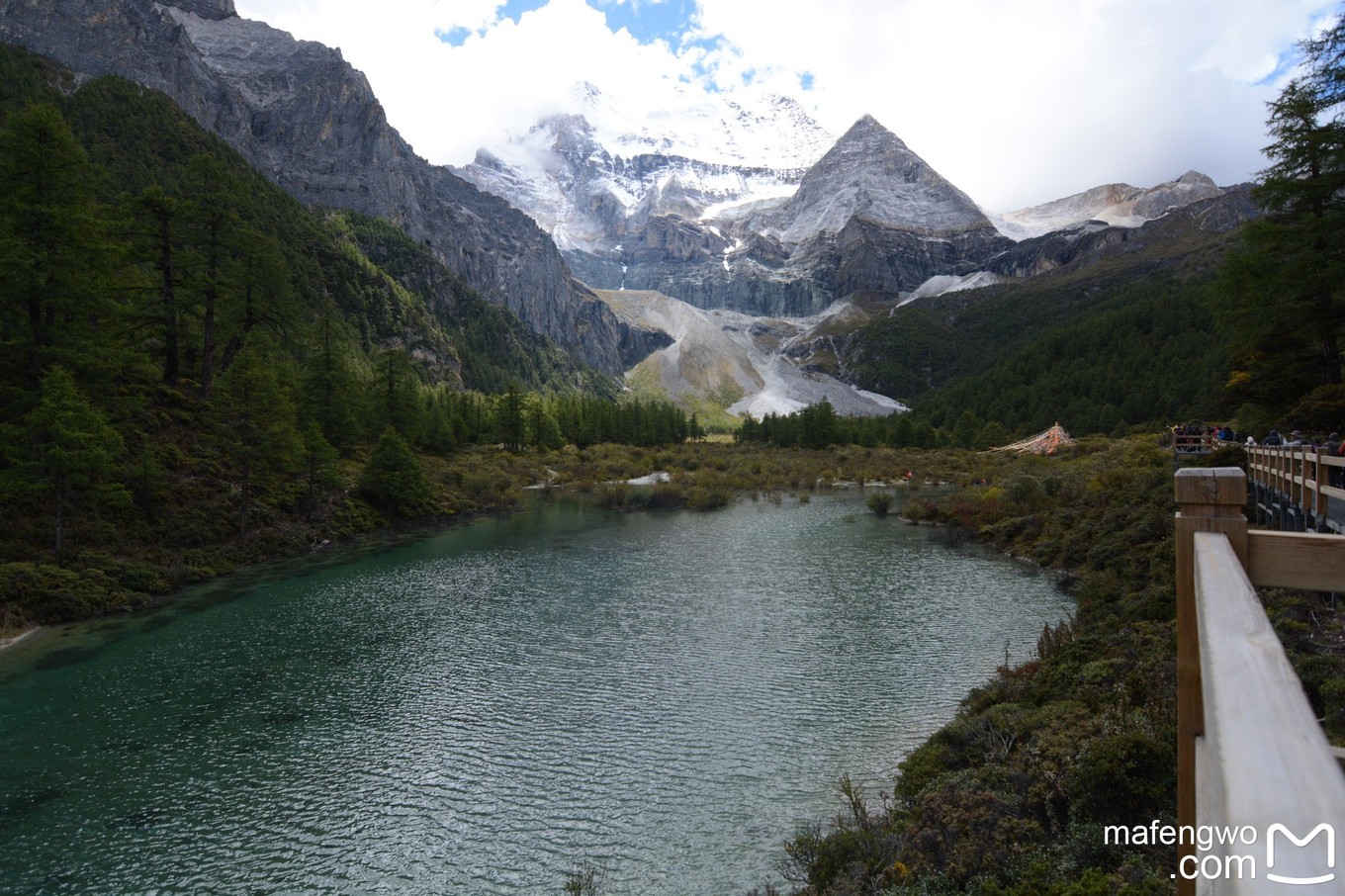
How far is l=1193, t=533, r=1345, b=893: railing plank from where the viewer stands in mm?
1574

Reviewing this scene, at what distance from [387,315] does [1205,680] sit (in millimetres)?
164385

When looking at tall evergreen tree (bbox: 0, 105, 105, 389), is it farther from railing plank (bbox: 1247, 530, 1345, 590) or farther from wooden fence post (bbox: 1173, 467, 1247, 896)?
railing plank (bbox: 1247, 530, 1345, 590)

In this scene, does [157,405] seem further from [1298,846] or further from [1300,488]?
[1298,846]

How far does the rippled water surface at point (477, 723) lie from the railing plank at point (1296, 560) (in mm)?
11680

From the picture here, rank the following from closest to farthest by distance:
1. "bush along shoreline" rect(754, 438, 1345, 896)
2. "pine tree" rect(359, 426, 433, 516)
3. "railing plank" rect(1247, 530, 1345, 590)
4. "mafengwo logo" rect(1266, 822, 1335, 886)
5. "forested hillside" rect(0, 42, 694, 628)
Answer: "mafengwo logo" rect(1266, 822, 1335, 886)
"railing plank" rect(1247, 530, 1345, 590)
"bush along shoreline" rect(754, 438, 1345, 896)
"forested hillside" rect(0, 42, 694, 628)
"pine tree" rect(359, 426, 433, 516)

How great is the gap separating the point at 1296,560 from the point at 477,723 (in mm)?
20067

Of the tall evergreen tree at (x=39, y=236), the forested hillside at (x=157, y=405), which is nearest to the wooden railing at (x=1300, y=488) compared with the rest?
the forested hillside at (x=157, y=405)

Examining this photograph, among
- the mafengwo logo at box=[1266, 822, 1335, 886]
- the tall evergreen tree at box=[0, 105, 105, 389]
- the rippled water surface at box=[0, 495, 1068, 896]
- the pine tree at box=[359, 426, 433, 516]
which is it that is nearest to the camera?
the mafengwo logo at box=[1266, 822, 1335, 886]

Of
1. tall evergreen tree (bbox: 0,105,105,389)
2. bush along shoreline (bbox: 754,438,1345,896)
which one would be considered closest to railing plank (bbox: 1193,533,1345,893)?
bush along shoreline (bbox: 754,438,1345,896)

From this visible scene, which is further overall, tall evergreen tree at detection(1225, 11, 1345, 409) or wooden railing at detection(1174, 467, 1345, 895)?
tall evergreen tree at detection(1225, 11, 1345, 409)

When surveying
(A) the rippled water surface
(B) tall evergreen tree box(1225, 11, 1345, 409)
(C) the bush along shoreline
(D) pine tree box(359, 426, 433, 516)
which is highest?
(B) tall evergreen tree box(1225, 11, 1345, 409)

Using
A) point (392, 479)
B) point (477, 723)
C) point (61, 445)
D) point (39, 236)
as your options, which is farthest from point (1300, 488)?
point (392, 479)

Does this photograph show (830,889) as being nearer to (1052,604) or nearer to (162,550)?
(1052,604)

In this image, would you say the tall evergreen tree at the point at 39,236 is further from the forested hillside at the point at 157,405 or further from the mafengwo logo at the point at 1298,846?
the mafengwo logo at the point at 1298,846
